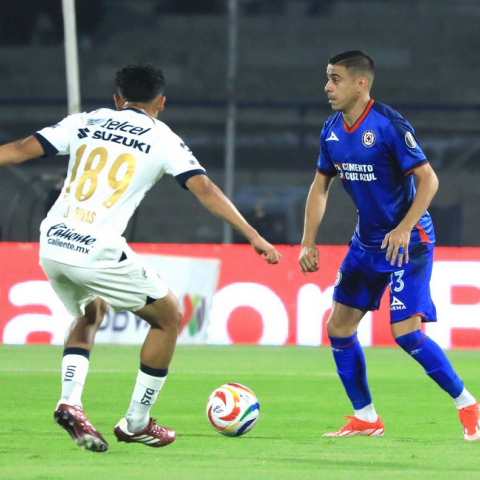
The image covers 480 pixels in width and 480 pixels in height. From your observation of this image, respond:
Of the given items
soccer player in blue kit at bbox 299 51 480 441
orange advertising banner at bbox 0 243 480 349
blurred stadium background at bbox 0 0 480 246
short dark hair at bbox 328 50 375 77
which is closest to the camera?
soccer player in blue kit at bbox 299 51 480 441

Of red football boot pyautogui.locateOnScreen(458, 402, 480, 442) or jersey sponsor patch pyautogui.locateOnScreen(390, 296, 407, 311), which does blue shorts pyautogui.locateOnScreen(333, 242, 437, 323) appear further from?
red football boot pyautogui.locateOnScreen(458, 402, 480, 442)

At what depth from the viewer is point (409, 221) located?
19.0ft

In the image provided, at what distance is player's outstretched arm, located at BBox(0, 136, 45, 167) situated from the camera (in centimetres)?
→ 513

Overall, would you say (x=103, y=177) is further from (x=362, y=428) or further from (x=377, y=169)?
(x=362, y=428)

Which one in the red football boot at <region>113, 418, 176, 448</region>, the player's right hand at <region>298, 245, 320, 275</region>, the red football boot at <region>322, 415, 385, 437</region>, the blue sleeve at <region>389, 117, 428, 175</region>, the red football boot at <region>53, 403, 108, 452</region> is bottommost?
the red football boot at <region>322, 415, 385, 437</region>

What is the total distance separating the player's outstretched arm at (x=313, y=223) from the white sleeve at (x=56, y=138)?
1.62 meters

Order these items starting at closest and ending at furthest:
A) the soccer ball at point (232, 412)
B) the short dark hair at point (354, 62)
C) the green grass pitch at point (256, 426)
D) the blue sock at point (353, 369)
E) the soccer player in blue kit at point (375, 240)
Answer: the green grass pitch at point (256, 426), the soccer ball at point (232, 412), the soccer player in blue kit at point (375, 240), the short dark hair at point (354, 62), the blue sock at point (353, 369)

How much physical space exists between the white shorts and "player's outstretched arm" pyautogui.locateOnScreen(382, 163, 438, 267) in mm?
1239

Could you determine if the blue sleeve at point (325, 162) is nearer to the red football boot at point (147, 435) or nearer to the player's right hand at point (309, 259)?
the player's right hand at point (309, 259)

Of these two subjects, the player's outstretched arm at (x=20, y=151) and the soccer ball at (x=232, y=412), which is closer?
the player's outstretched arm at (x=20, y=151)

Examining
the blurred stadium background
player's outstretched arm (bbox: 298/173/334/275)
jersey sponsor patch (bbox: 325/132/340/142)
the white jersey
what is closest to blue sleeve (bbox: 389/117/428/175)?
jersey sponsor patch (bbox: 325/132/340/142)

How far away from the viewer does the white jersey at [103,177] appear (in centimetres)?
509

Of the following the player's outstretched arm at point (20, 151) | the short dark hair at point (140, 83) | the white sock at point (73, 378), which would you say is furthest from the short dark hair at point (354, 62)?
the white sock at point (73, 378)

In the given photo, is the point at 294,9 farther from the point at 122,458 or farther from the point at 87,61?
the point at 122,458
